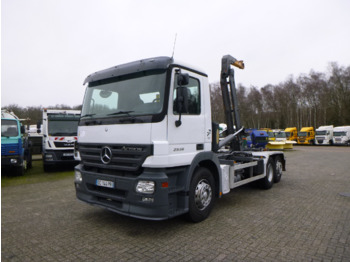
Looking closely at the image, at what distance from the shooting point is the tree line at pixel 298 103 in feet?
137

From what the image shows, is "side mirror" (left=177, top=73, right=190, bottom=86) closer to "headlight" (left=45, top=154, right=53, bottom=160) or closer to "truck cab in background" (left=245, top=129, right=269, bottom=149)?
"truck cab in background" (left=245, top=129, right=269, bottom=149)

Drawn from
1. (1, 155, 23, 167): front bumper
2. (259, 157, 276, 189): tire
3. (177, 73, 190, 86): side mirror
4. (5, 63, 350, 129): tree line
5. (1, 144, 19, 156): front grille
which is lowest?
(259, 157, 276, 189): tire

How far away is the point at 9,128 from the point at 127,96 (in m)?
7.79

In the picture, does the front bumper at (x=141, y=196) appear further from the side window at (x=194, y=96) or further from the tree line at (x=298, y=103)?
the tree line at (x=298, y=103)

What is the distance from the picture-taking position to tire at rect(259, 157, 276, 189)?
693 centimetres

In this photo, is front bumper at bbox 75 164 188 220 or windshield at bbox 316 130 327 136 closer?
front bumper at bbox 75 164 188 220

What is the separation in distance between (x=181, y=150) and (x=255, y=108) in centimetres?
5315

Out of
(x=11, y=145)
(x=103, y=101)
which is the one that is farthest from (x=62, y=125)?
(x=103, y=101)

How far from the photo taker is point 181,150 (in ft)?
12.9

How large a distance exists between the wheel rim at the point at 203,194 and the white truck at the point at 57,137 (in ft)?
25.0

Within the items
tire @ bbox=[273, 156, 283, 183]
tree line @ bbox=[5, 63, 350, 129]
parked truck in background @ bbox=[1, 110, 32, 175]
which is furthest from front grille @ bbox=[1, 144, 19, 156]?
tree line @ bbox=[5, 63, 350, 129]

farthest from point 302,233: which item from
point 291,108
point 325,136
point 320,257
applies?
point 291,108

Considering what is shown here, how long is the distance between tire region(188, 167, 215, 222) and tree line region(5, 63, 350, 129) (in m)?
32.0

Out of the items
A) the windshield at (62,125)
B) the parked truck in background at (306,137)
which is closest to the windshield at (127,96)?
the windshield at (62,125)
